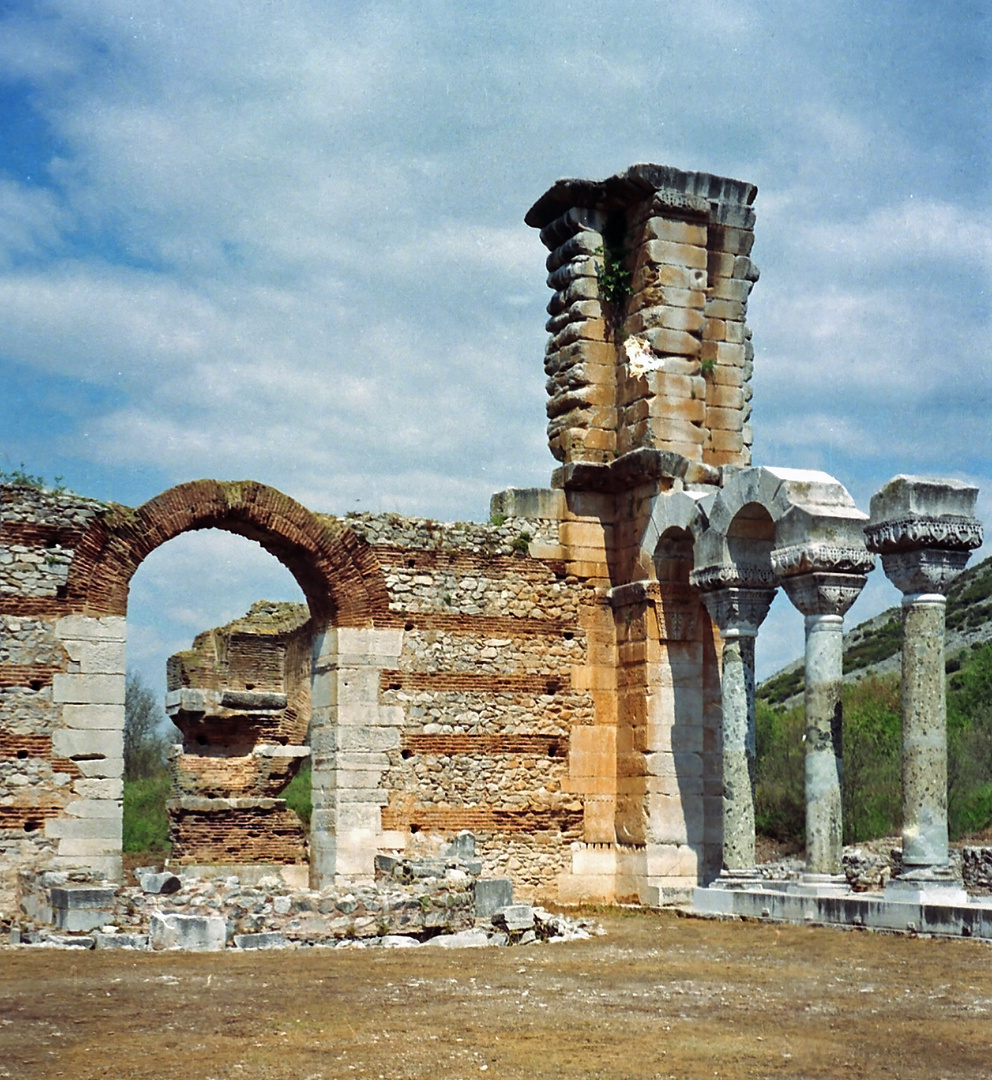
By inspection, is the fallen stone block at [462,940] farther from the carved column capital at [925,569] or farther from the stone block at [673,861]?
the carved column capital at [925,569]

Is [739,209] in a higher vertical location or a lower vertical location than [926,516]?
higher

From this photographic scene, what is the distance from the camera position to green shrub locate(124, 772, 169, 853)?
998 inches

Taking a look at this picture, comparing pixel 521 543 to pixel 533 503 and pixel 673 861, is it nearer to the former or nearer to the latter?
pixel 533 503

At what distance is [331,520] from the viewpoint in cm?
1556

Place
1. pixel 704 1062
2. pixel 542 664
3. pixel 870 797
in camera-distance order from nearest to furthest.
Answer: pixel 704 1062 < pixel 542 664 < pixel 870 797

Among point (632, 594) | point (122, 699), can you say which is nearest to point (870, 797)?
point (632, 594)

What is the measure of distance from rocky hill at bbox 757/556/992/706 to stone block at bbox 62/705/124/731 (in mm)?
28135

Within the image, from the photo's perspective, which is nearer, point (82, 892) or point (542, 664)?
point (82, 892)

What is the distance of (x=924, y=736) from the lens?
12695 millimetres

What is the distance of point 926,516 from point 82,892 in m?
7.49

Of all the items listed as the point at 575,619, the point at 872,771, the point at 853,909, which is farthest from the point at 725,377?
the point at 872,771

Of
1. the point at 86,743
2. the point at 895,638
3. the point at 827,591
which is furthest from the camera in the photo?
the point at 895,638

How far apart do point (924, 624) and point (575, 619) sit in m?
4.64

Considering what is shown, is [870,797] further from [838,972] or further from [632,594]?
[838,972]
